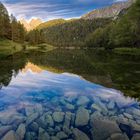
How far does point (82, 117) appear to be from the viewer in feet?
45.4

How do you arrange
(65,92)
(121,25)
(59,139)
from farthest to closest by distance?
(121,25) → (65,92) → (59,139)

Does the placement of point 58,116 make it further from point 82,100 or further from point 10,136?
point 82,100

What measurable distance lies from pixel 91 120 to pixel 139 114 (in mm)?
2597

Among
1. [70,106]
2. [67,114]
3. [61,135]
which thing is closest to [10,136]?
[61,135]

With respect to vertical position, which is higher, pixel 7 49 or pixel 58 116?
pixel 58 116

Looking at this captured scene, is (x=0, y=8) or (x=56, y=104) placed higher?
(x=0, y=8)

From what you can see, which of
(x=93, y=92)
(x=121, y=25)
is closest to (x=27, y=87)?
(x=93, y=92)

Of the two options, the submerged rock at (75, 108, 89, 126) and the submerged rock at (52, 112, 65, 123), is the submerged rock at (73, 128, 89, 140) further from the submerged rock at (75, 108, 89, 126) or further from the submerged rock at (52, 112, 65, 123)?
the submerged rock at (52, 112, 65, 123)

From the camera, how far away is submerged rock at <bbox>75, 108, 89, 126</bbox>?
13.0 m

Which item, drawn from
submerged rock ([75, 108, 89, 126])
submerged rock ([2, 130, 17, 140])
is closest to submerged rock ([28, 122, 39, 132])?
submerged rock ([2, 130, 17, 140])

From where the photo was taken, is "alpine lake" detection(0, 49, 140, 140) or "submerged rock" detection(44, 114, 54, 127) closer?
"alpine lake" detection(0, 49, 140, 140)

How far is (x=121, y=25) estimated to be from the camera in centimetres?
11375

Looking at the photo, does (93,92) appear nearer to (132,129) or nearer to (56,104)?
(56,104)

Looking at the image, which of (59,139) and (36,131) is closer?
(59,139)
